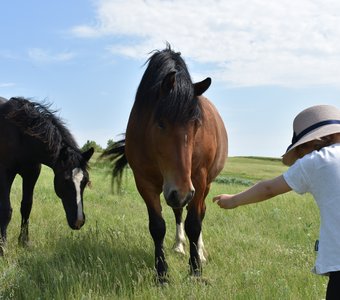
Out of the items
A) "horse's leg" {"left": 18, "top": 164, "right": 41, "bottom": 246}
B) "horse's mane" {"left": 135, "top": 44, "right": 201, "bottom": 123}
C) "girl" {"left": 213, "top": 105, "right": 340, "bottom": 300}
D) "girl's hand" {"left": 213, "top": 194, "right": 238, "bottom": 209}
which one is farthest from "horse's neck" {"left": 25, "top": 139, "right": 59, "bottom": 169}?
"girl" {"left": 213, "top": 105, "right": 340, "bottom": 300}

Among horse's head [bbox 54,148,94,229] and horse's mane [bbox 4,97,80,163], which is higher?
horse's mane [bbox 4,97,80,163]

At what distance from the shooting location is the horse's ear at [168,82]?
429 cm

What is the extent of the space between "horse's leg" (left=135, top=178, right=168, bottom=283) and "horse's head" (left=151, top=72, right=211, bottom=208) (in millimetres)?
841

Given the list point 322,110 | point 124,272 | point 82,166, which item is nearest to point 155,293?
point 124,272

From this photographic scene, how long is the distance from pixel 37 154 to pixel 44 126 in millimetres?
432

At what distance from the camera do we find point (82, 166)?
6.07 metres

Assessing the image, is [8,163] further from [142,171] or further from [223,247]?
[223,247]

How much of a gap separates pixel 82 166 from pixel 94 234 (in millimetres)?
982

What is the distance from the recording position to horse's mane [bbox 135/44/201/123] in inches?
163

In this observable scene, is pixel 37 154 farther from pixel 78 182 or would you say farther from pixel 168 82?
pixel 168 82

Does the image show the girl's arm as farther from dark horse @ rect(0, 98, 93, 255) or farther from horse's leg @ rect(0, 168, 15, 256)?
horse's leg @ rect(0, 168, 15, 256)

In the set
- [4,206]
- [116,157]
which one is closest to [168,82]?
[4,206]

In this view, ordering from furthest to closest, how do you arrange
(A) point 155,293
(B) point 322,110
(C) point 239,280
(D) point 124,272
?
(D) point 124,272, (C) point 239,280, (A) point 155,293, (B) point 322,110

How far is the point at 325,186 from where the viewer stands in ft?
8.38
